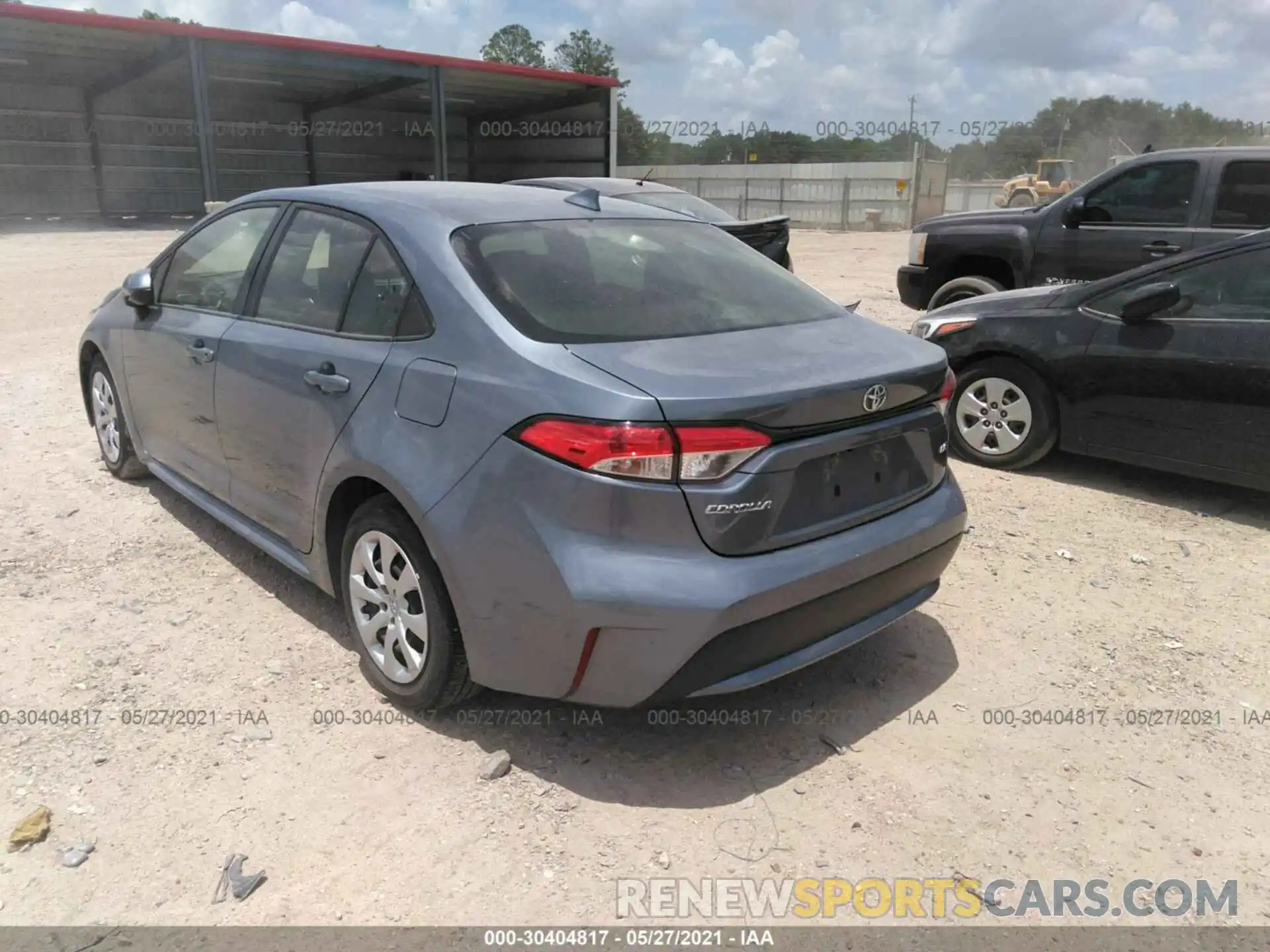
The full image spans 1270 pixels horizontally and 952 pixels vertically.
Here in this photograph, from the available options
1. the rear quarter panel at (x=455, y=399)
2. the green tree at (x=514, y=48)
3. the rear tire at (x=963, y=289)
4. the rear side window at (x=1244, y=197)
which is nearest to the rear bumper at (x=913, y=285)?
the rear tire at (x=963, y=289)

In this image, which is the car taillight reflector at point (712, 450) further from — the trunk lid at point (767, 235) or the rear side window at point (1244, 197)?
the trunk lid at point (767, 235)

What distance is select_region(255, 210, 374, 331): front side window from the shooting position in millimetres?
3346

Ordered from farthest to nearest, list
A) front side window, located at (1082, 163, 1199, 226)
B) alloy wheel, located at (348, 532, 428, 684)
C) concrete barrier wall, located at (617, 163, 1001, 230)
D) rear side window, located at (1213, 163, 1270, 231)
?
1. concrete barrier wall, located at (617, 163, 1001, 230)
2. front side window, located at (1082, 163, 1199, 226)
3. rear side window, located at (1213, 163, 1270, 231)
4. alloy wheel, located at (348, 532, 428, 684)

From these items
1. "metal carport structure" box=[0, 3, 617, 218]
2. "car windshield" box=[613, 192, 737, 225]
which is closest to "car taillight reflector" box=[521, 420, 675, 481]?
"car windshield" box=[613, 192, 737, 225]

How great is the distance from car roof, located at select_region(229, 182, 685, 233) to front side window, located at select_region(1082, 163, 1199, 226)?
214 inches

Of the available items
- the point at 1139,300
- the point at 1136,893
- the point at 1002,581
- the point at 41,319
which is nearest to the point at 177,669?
the point at 1136,893

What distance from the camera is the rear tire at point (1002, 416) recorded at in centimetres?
549

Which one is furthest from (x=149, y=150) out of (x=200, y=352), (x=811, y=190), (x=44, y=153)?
(x=200, y=352)

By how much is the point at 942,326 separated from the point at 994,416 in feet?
2.13

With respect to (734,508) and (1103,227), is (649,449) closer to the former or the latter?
(734,508)

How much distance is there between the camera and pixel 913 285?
8.92 meters

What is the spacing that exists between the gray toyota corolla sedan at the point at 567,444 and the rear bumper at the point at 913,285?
5485 millimetres

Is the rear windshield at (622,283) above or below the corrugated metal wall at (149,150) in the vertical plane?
below

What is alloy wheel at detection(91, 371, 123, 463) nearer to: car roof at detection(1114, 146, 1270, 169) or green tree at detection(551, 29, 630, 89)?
car roof at detection(1114, 146, 1270, 169)
